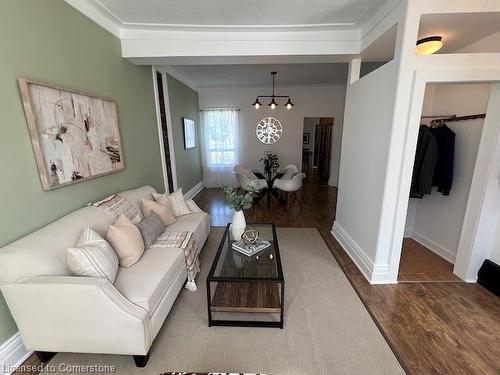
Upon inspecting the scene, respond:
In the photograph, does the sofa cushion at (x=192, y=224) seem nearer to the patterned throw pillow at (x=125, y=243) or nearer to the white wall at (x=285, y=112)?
the patterned throw pillow at (x=125, y=243)

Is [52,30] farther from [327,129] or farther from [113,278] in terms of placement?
[327,129]

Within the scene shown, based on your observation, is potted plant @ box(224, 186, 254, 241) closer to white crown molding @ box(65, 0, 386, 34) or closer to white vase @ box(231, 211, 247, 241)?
white vase @ box(231, 211, 247, 241)

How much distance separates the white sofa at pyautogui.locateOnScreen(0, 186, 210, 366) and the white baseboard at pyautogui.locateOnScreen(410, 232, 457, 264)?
3.16 metres

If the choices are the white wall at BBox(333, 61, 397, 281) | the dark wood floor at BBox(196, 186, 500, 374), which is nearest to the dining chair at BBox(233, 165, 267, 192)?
the white wall at BBox(333, 61, 397, 281)

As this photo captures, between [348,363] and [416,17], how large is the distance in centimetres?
267

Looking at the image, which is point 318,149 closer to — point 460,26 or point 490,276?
point 460,26

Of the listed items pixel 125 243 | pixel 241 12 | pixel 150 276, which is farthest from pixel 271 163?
pixel 150 276

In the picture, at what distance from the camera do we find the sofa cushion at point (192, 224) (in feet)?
8.27

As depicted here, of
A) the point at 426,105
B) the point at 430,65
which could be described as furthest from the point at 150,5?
the point at 426,105

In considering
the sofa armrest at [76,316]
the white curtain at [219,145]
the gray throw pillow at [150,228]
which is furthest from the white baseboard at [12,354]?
the white curtain at [219,145]

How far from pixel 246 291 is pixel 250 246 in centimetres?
40

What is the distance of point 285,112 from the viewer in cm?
618

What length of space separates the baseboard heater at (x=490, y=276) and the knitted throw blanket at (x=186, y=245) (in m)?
2.79

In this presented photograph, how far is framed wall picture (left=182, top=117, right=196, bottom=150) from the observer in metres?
4.92
